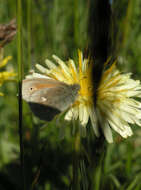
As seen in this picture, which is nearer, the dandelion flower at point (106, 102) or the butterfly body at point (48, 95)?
the butterfly body at point (48, 95)

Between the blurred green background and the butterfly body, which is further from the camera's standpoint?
the blurred green background

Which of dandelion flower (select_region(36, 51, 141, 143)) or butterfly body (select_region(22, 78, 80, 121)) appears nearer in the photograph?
butterfly body (select_region(22, 78, 80, 121))

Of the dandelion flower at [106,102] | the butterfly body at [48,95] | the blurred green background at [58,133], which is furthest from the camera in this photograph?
the blurred green background at [58,133]

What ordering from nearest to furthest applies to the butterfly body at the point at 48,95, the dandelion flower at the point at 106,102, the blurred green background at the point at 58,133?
the butterfly body at the point at 48,95 < the dandelion flower at the point at 106,102 < the blurred green background at the point at 58,133

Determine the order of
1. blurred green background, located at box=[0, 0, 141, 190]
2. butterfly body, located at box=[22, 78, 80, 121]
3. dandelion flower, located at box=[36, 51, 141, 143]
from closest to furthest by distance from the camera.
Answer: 1. butterfly body, located at box=[22, 78, 80, 121]
2. dandelion flower, located at box=[36, 51, 141, 143]
3. blurred green background, located at box=[0, 0, 141, 190]

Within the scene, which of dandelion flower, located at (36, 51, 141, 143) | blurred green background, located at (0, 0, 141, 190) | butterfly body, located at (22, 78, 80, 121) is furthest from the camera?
blurred green background, located at (0, 0, 141, 190)

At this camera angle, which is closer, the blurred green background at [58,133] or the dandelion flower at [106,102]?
the dandelion flower at [106,102]
